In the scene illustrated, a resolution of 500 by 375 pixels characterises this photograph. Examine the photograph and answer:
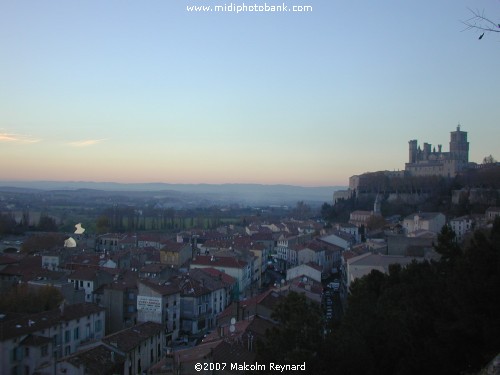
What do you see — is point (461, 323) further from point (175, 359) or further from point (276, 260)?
point (276, 260)

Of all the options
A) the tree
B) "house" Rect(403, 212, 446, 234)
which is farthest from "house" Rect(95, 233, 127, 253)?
the tree

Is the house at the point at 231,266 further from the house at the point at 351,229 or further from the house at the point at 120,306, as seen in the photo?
the house at the point at 351,229

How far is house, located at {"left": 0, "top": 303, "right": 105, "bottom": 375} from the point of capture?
43.9 ft

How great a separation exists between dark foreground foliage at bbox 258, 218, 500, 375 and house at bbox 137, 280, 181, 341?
29.5 ft

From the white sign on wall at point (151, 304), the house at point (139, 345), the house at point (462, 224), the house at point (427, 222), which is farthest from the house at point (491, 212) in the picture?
the house at point (139, 345)

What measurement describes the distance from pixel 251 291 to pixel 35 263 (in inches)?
456

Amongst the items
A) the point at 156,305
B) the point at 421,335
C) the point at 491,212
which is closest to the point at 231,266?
the point at 156,305

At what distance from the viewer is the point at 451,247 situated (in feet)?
47.9

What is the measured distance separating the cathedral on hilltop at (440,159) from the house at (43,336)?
176 ft

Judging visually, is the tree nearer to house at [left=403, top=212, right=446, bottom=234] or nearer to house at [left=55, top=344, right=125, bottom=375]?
house at [left=55, top=344, right=125, bottom=375]

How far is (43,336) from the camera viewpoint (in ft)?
47.2

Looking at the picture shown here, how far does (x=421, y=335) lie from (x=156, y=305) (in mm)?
11739

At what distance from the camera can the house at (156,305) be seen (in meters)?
18.6

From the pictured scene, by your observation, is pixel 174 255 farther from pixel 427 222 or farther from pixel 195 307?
pixel 427 222
